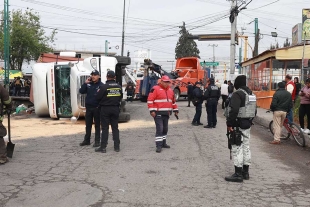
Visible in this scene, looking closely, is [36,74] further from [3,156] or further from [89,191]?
[89,191]

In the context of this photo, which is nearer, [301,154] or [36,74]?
[301,154]

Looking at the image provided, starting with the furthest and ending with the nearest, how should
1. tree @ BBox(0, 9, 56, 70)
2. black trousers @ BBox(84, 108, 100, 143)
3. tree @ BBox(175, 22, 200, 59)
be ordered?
tree @ BBox(175, 22, 200, 59) → tree @ BBox(0, 9, 56, 70) → black trousers @ BBox(84, 108, 100, 143)

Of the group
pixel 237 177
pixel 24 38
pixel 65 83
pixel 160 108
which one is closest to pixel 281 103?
pixel 160 108

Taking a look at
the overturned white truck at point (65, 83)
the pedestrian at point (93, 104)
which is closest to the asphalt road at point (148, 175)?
the pedestrian at point (93, 104)

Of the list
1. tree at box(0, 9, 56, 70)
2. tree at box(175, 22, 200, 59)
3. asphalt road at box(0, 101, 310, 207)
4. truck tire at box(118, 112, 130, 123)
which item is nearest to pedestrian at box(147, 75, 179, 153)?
asphalt road at box(0, 101, 310, 207)

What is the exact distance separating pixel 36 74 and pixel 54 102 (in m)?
1.35

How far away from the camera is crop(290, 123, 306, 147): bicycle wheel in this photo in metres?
9.98

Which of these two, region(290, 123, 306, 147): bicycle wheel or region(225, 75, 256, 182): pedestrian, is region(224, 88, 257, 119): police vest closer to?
region(225, 75, 256, 182): pedestrian

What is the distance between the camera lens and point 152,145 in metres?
9.74

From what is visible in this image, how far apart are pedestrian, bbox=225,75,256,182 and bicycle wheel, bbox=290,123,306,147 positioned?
13.8 ft

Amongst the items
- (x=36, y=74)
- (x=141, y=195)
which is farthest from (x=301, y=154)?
(x=36, y=74)

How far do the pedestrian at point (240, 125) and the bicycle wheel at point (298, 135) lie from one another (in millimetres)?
4196

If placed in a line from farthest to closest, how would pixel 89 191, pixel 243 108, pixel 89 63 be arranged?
pixel 89 63, pixel 243 108, pixel 89 191

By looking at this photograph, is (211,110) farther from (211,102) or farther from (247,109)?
(247,109)
